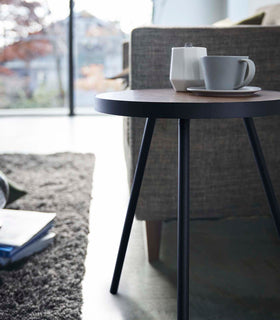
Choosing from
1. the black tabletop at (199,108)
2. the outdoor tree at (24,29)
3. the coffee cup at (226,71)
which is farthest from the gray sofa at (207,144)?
the outdoor tree at (24,29)

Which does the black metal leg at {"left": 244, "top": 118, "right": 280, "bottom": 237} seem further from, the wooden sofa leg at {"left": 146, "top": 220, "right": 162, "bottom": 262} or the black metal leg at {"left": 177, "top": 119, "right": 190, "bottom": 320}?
the wooden sofa leg at {"left": 146, "top": 220, "right": 162, "bottom": 262}

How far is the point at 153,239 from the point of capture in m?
1.29

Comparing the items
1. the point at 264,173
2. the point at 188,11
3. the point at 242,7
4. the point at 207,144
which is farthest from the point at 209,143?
the point at 188,11

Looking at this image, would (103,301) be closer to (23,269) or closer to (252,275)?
(23,269)

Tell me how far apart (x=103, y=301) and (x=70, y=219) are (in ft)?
1.75

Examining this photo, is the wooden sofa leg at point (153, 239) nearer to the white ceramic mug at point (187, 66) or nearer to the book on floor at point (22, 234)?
the book on floor at point (22, 234)

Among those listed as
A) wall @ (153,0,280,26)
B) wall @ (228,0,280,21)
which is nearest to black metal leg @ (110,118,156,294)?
wall @ (228,0,280,21)

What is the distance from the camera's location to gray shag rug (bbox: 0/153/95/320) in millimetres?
1008

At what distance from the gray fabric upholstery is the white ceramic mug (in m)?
0.26

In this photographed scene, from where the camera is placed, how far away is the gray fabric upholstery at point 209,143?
1.22 metres

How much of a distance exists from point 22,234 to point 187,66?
633 millimetres

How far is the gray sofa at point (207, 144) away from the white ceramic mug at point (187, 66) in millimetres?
258

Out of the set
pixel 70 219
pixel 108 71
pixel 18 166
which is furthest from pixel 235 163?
pixel 108 71

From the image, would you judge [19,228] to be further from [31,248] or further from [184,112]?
[184,112]
